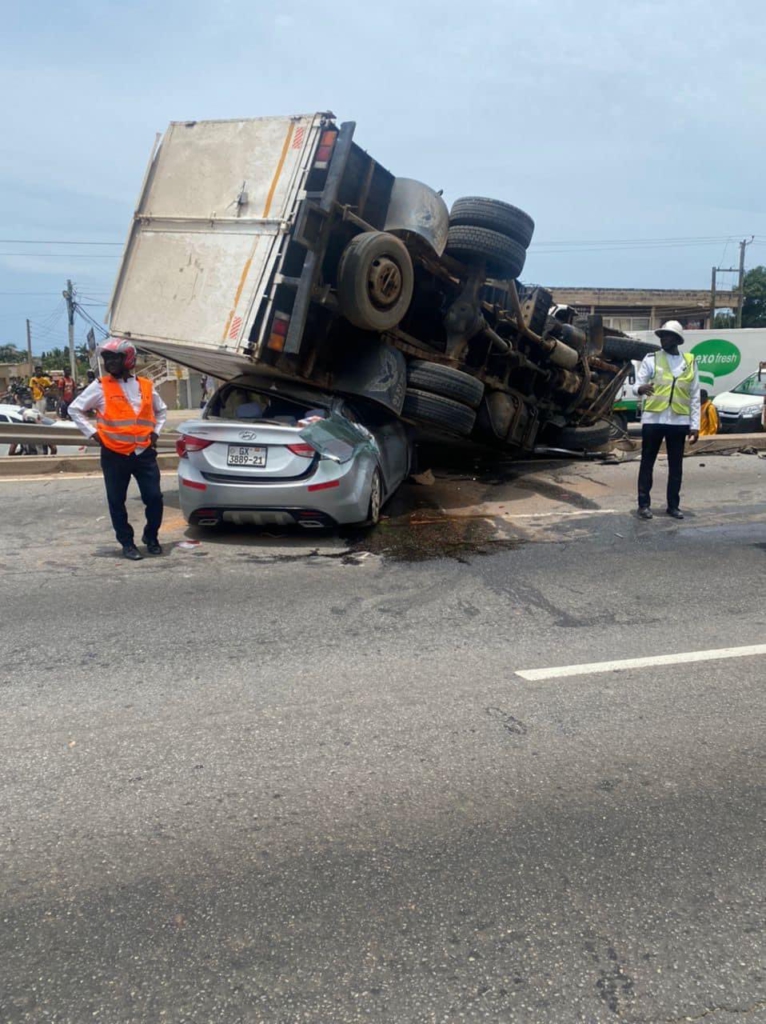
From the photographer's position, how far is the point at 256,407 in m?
7.89

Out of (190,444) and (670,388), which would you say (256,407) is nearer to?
(190,444)

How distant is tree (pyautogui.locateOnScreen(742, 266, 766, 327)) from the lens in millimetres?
56438

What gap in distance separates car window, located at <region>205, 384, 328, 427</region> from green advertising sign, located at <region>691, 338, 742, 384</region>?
19.0 metres

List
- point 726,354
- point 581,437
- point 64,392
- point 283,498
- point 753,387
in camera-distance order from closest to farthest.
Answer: point 283,498
point 581,437
point 753,387
point 726,354
point 64,392

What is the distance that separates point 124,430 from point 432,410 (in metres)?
3.11

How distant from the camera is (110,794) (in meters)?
3.24

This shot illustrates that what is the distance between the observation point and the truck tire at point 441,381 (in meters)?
8.62

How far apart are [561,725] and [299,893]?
159cm

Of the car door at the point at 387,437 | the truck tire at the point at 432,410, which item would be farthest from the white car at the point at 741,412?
the car door at the point at 387,437

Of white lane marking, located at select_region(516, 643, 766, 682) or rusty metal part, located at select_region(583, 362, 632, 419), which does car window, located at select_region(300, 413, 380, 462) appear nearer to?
white lane marking, located at select_region(516, 643, 766, 682)

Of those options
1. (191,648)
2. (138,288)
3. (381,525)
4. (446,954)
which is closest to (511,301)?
(381,525)

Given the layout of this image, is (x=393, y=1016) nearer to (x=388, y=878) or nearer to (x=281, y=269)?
(x=388, y=878)

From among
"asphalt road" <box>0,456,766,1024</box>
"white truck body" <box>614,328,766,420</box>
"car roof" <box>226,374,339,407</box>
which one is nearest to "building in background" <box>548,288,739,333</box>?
"white truck body" <box>614,328,766,420</box>

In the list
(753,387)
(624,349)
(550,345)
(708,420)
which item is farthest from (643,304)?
(550,345)
